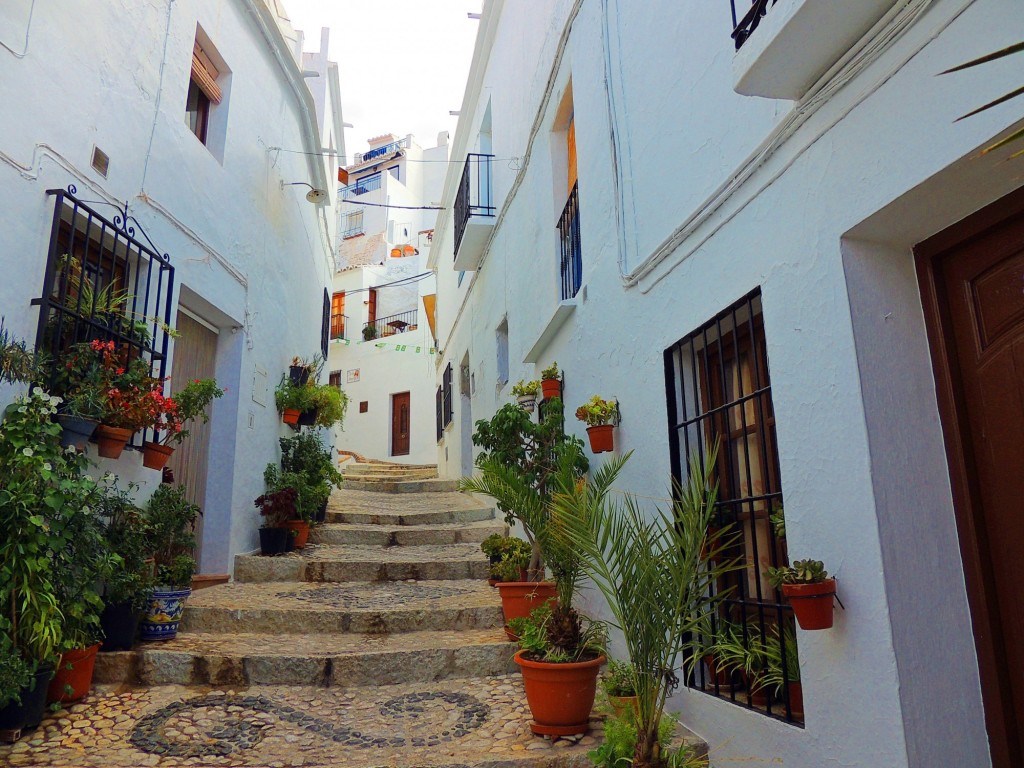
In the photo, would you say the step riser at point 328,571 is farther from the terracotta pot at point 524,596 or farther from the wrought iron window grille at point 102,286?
the wrought iron window grille at point 102,286

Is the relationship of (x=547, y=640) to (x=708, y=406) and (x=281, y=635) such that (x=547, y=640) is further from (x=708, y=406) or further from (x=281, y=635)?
(x=281, y=635)

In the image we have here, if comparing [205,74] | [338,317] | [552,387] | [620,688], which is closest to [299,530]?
[552,387]

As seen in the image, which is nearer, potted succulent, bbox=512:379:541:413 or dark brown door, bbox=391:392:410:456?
potted succulent, bbox=512:379:541:413

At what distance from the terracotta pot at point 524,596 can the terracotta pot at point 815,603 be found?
2662 millimetres

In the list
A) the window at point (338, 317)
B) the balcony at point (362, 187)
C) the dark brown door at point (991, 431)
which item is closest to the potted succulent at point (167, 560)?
the dark brown door at point (991, 431)

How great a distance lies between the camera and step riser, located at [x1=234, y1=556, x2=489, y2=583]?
251 inches

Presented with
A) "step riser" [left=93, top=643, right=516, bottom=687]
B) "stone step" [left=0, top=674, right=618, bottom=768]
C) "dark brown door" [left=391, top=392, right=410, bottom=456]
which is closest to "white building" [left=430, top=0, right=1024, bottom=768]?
"stone step" [left=0, top=674, right=618, bottom=768]

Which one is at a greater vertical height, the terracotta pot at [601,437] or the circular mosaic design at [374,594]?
the terracotta pot at [601,437]

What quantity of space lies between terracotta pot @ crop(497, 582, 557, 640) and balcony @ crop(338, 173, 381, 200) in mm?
21258

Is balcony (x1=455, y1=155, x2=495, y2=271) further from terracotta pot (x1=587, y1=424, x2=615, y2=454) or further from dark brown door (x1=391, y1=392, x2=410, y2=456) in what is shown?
dark brown door (x1=391, y1=392, x2=410, y2=456)

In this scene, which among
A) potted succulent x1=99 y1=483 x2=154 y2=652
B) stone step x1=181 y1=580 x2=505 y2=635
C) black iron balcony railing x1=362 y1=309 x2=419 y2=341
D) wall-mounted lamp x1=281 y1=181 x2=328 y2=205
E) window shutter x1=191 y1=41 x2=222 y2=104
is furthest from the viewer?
black iron balcony railing x1=362 y1=309 x2=419 y2=341

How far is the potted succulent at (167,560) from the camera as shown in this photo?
4675 mm

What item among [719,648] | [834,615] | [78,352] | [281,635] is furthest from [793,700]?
[78,352]

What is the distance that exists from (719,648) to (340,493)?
8.33 metres
